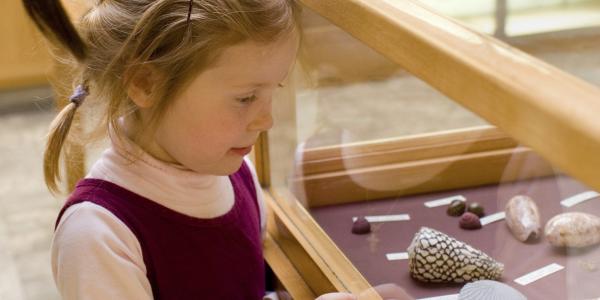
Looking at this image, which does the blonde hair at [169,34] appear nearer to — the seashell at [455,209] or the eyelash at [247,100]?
the eyelash at [247,100]

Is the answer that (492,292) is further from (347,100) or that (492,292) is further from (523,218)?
(347,100)

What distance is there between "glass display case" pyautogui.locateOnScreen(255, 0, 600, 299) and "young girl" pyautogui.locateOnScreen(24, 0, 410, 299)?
0.22 feet

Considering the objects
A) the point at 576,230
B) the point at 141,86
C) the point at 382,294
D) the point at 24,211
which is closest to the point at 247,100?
the point at 141,86

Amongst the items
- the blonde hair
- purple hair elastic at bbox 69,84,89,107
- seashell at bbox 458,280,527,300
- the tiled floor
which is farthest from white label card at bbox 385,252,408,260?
the tiled floor

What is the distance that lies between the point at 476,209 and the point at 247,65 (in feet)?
0.86

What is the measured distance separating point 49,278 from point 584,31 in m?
1.27

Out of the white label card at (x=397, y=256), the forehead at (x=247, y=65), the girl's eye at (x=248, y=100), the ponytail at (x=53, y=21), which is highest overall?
the ponytail at (x=53, y=21)

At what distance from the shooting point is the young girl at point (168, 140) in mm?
834

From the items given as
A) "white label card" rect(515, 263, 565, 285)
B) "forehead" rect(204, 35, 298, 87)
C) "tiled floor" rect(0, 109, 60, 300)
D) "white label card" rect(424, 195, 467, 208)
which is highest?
"forehead" rect(204, 35, 298, 87)

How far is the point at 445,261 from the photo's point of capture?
822 mm

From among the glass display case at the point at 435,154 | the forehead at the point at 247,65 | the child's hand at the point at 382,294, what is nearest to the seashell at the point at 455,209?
the glass display case at the point at 435,154

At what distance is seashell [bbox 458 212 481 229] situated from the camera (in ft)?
2.80

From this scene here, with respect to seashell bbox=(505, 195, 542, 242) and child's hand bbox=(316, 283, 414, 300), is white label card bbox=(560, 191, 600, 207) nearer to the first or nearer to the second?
seashell bbox=(505, 195, 542, 242)

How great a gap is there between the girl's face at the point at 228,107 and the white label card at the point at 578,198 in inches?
11.3
